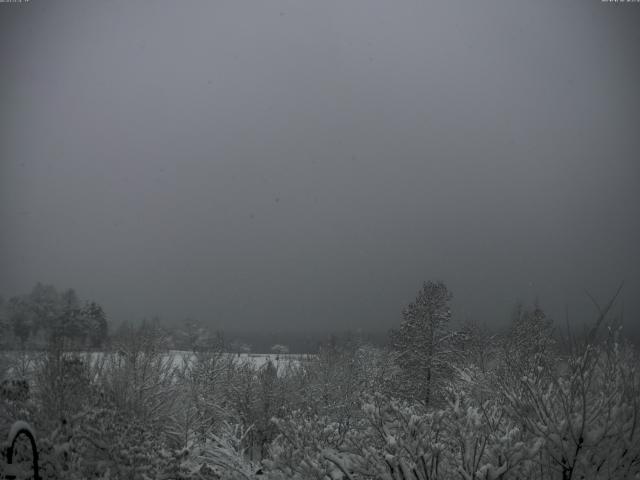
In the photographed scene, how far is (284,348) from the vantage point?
103750mm

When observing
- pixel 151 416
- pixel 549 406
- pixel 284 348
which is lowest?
pixel 284 348

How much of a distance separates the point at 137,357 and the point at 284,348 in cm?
8394

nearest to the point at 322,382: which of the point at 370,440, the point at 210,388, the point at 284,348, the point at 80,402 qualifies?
the point at 210,388

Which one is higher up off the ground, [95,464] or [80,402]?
[80,402]

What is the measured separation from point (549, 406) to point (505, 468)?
1988mm

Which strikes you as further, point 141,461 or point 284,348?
point 284,348

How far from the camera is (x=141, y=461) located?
1005 centimetres

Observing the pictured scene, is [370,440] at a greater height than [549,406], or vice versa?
[549,406]

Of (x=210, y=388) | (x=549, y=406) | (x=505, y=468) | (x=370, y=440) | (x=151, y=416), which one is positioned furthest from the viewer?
(x=210, y=388)

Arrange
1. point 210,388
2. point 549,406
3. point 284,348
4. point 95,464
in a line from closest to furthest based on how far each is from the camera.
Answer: point 549,406 → point 95,464 → point 210,388 → point 284,348

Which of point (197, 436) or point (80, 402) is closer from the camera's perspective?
point (80, 402)

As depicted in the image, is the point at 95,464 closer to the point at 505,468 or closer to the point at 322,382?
the point at 505,468

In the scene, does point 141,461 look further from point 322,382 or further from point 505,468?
point 322,382

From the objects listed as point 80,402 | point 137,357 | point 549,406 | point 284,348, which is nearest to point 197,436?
point 137,357
